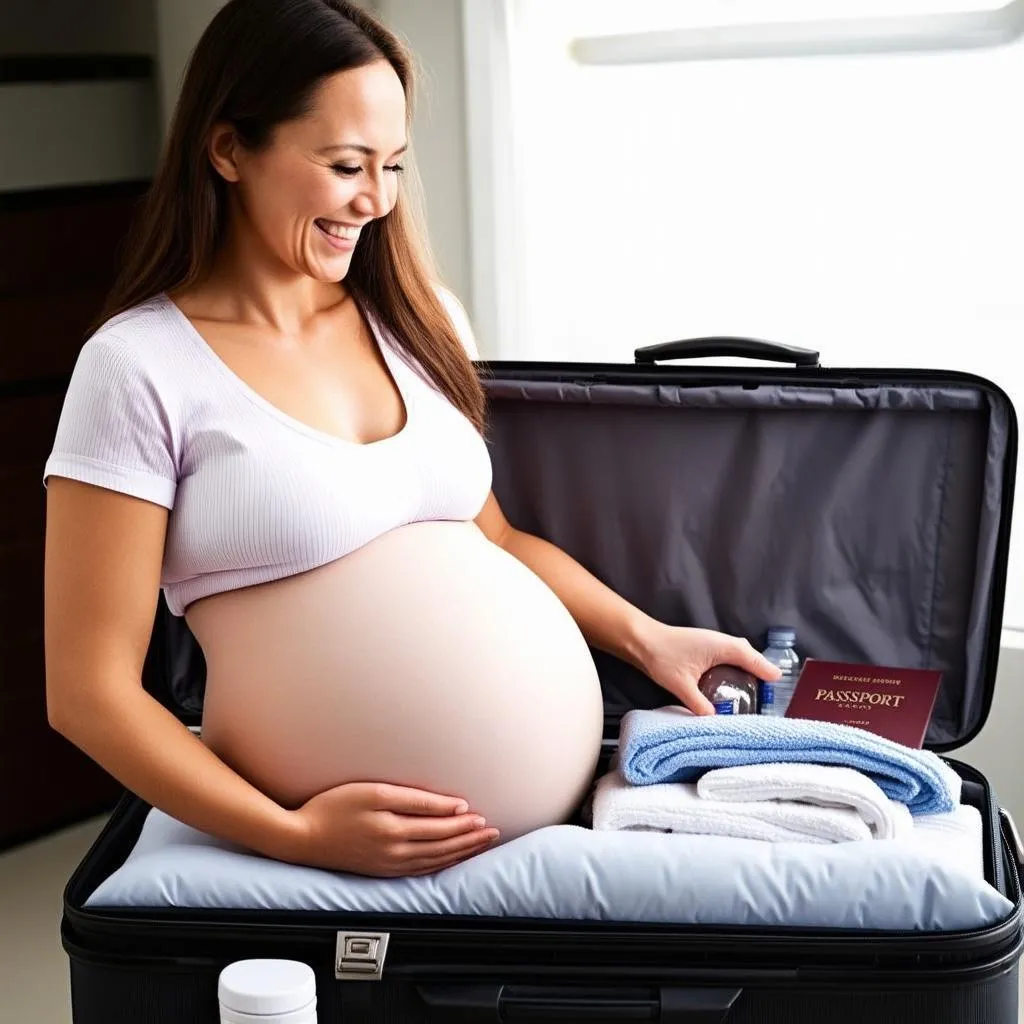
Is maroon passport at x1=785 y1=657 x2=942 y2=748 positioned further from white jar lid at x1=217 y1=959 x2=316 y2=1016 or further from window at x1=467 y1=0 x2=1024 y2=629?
white jar lid at x1=217 y1=959 x2=316 y2=1016

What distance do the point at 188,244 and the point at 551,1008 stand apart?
2.38ft

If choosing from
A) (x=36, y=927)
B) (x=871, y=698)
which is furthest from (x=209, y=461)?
(x=36, y=927)

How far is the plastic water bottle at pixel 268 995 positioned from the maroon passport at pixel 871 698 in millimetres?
618

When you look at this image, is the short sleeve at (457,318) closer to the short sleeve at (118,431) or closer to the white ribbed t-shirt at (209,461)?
the white ribbed t-shirt at (209,461)

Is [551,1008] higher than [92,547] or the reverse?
the reverse

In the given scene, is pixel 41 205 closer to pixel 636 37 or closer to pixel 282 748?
pixel 636 37

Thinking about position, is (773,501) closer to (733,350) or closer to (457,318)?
(733,350)

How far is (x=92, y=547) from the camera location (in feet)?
4.20

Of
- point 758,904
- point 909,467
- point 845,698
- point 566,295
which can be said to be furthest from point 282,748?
point 566,295

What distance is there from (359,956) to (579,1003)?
0.17 meters

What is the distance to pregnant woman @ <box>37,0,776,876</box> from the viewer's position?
50.9 inches

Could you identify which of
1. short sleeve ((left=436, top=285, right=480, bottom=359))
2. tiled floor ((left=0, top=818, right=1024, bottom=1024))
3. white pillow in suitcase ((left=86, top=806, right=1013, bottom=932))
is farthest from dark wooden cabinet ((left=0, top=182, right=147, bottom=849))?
white pillow in suitcase ((left=86, top=806, right=1013, bottom=932))

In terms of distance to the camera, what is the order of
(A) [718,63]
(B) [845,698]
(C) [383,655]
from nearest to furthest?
(C) [383,655]
(B) [845,698]
(A) [718,63]

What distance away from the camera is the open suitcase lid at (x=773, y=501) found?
1.58 meters
